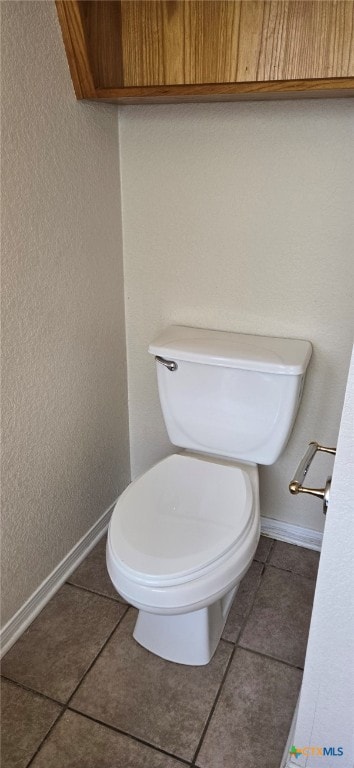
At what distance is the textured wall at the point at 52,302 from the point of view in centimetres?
115

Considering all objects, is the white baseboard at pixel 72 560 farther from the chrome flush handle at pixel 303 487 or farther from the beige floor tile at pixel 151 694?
the chrome flush handle at pixel 303 487

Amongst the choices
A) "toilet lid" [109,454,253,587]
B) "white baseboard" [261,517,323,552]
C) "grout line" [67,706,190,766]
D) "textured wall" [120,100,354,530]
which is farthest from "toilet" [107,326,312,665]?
"white baseboard" [261,517,323,552]

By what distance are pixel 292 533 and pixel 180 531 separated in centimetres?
68

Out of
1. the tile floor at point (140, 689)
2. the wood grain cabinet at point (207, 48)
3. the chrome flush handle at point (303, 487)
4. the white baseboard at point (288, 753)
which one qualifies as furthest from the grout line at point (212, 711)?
the wood grain cabinet at point (207, 48)

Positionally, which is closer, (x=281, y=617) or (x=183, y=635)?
(x=183, y=635)

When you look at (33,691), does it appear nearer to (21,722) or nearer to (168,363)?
(21,722)

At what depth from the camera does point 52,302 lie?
1343mm

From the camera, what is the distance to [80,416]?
1.56 meters

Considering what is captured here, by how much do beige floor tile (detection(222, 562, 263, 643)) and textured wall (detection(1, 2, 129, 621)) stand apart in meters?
0.53

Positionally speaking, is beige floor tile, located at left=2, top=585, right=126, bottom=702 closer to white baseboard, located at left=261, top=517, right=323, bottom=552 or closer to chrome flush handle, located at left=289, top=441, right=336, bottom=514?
white baseboard, located at left=261, top=517, right=323, bottom=552

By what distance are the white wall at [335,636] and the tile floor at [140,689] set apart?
0.77 feet

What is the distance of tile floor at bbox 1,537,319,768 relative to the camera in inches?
46.8

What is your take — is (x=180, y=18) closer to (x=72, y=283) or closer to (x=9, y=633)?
(x=72, y=283)

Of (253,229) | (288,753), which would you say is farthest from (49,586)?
(253,229)
